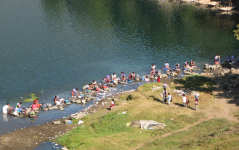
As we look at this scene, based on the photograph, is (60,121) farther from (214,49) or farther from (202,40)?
(202,40)

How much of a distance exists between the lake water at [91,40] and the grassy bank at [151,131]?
1581 cm

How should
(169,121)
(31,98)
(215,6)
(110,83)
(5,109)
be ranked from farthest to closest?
(215,6), (110,83), (31,98), (5,109), (169,121)

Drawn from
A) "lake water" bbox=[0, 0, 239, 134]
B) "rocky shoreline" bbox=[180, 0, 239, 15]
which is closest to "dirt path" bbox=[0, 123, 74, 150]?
"lake water" bbox=[0, 0, 239, 134]

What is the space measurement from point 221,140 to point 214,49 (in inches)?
2565

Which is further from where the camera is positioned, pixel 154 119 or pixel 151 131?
pixel 154 119

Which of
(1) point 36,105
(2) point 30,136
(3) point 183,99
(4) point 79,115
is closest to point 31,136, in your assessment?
(2) point 30,136

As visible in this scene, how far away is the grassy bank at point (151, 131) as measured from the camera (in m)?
47.8

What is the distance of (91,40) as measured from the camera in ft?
380

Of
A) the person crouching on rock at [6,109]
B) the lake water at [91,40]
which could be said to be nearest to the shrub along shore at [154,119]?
the person crouching on rock at [6,109]

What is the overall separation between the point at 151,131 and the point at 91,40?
219ft

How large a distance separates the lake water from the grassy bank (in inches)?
622

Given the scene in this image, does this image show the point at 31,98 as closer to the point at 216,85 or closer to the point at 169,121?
the point at 169,121

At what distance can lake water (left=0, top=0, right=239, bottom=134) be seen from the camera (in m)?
86.2

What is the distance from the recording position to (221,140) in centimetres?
Result: 4425
